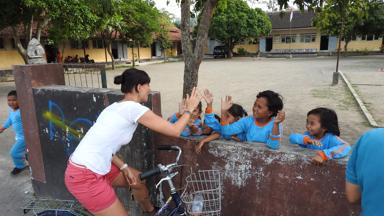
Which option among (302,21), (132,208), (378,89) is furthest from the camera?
(302,21)

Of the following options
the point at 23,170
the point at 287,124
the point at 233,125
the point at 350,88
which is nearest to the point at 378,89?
the point at 350,88

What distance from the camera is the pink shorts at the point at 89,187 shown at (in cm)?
221

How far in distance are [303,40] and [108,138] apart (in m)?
40.0

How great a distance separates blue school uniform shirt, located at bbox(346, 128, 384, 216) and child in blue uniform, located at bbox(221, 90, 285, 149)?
1.23 meters

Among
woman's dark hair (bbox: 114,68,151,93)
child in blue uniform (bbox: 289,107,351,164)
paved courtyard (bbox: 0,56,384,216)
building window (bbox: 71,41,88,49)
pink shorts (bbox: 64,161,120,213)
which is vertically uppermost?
building window (bbox: 71,41,88,49)

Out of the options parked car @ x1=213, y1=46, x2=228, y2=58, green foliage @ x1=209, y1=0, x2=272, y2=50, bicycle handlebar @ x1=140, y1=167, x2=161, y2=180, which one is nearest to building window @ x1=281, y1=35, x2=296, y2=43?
green foliage @ x1=209, y1=0, x2=272, y2=50

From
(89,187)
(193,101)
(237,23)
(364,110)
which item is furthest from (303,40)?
(89,187)

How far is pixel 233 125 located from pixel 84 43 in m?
26.5

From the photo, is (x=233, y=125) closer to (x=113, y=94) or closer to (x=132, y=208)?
(x=113, y=94)

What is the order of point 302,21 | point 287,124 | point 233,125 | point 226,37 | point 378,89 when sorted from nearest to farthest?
point 233,125 → point 287,124 → point 378,89 → point 226,37 → point 302,21

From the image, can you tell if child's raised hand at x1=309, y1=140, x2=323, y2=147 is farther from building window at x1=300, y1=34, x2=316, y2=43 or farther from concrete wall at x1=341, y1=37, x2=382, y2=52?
building window at x1=300, y1=34, x2=316, y2=43

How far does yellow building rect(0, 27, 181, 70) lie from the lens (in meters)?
20.2

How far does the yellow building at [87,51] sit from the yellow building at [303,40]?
1233cm

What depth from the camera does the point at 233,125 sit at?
2893mm
